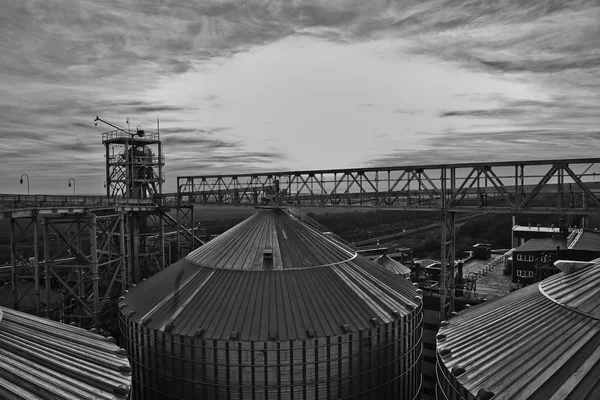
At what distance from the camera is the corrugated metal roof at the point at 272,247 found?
26922 mm

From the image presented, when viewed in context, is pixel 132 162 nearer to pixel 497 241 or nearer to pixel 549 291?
pixel 549 291

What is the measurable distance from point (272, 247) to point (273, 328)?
739 centimetres

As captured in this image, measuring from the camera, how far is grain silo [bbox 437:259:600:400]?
14.1m

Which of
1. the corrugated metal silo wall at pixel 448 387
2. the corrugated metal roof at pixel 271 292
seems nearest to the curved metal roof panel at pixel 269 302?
the corrugated metal roof at pixel 271 292

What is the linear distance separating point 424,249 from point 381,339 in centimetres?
9957

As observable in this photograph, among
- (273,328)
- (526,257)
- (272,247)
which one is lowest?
(526,257)

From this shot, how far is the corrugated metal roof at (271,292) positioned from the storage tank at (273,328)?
7 cm

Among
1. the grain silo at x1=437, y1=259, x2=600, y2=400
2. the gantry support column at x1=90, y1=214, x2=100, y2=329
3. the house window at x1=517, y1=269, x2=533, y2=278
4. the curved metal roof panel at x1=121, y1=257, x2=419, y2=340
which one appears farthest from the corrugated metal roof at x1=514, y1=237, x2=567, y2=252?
the gantry support column at x1=90, y1=214, x2=100, y2=329

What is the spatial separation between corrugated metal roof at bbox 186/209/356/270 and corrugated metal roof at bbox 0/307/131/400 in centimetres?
892

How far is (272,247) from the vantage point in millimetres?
28031

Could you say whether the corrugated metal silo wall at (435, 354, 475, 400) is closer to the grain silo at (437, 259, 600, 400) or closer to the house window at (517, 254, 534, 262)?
the grain silo at (437, 259, 600, 400)

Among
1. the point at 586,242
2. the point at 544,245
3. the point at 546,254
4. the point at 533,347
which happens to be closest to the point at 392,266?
the point at 546,254

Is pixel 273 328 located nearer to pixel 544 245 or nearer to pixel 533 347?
pixel 533 347

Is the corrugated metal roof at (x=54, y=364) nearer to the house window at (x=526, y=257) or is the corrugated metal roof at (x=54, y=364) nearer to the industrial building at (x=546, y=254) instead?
the industrial building at (x=546, y=254)
